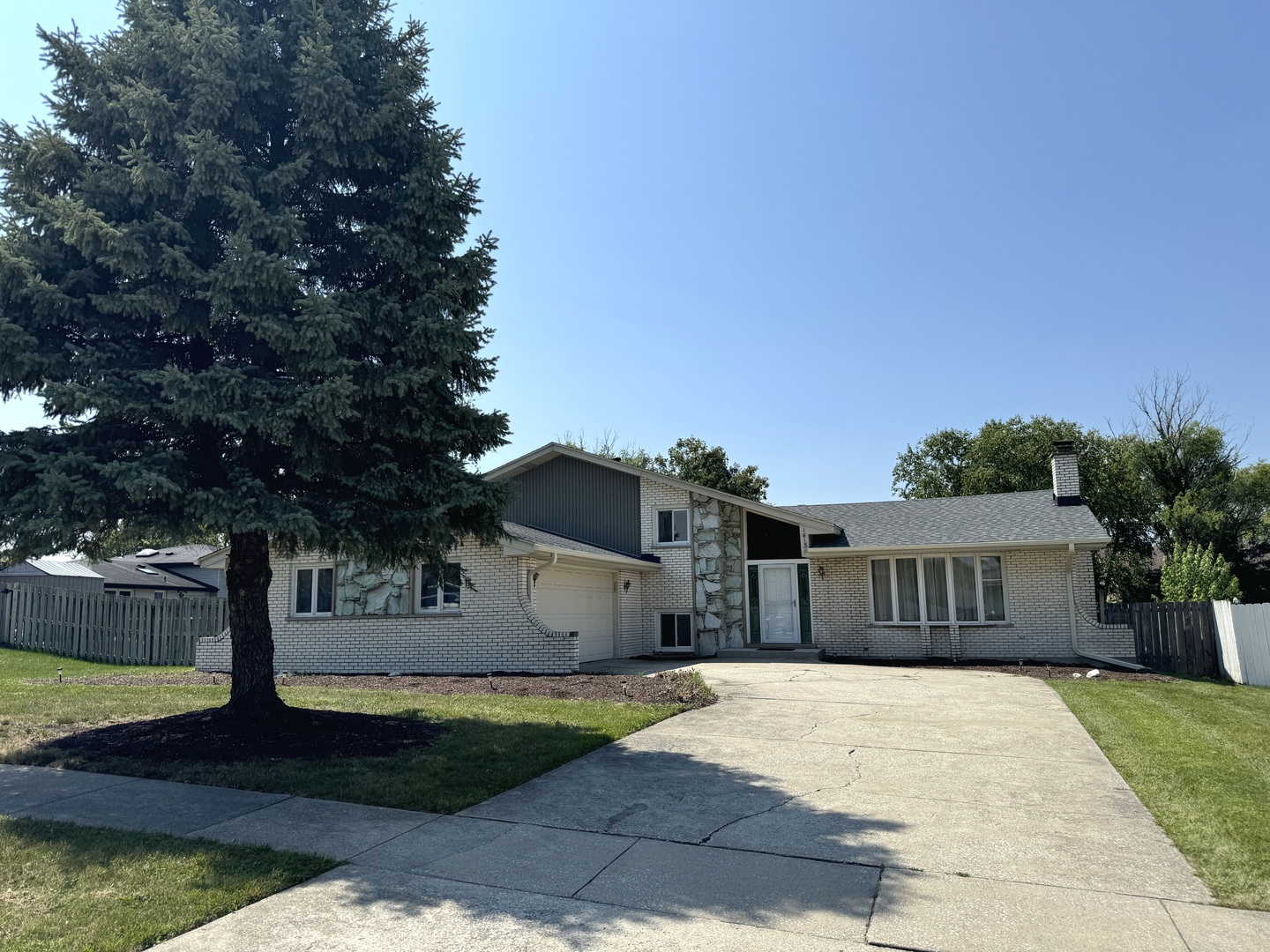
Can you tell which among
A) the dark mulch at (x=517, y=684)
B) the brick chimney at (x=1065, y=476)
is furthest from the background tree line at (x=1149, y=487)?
the dark mulch at (x=517, y=684)

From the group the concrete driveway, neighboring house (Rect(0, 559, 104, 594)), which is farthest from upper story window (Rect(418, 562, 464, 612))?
neighboring house (Rect(0, 559, 104, 594))

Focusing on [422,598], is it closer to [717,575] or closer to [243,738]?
[717,575]

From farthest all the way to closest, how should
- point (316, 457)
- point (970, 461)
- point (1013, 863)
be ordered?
1. point (970, 461)
2. point (316, 457)
3. point (1013, 863)

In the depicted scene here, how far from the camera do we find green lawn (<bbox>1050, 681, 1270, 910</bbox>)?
5051 millimetres

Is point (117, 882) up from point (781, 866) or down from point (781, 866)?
up

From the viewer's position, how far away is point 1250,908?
4363 millimetres

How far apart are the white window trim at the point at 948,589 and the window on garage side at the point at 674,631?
443 centimetres

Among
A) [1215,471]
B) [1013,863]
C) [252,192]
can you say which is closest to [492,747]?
[1013,863]

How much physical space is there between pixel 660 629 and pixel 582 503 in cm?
382

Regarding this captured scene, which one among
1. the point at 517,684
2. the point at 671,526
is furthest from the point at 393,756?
the point at 671,526

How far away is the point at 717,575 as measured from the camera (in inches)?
803

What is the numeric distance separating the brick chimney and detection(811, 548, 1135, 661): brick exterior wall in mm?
2302

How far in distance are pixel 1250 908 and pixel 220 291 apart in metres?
8.92

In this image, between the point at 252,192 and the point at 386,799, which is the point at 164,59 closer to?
the point at 252,192
